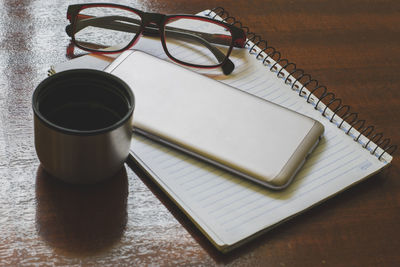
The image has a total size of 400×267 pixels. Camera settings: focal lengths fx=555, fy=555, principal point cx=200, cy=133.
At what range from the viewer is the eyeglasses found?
2.93 feet

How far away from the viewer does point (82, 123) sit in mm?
686

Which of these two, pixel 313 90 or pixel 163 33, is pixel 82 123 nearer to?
pixel 163 33

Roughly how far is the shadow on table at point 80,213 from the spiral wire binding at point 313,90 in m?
0.33

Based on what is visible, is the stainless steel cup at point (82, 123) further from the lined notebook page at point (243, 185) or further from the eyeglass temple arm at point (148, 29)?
the eyeglass temple arm at point (148, 29)

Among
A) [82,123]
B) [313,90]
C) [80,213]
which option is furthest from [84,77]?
[313,90]

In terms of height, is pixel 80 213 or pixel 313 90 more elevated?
pixel 313 90

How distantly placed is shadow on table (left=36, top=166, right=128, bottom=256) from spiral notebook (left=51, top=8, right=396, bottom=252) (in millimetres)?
54

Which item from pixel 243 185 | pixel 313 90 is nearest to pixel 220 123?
pixel 243 185

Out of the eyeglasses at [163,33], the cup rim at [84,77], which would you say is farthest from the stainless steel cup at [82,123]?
the eyeglasses at [163,33]

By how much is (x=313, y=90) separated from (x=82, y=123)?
1.24ft

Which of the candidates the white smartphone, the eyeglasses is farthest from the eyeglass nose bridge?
the white smartphone

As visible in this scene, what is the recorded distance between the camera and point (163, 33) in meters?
0.90

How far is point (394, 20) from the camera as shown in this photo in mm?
1079

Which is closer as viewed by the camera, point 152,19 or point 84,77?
point 84,77
